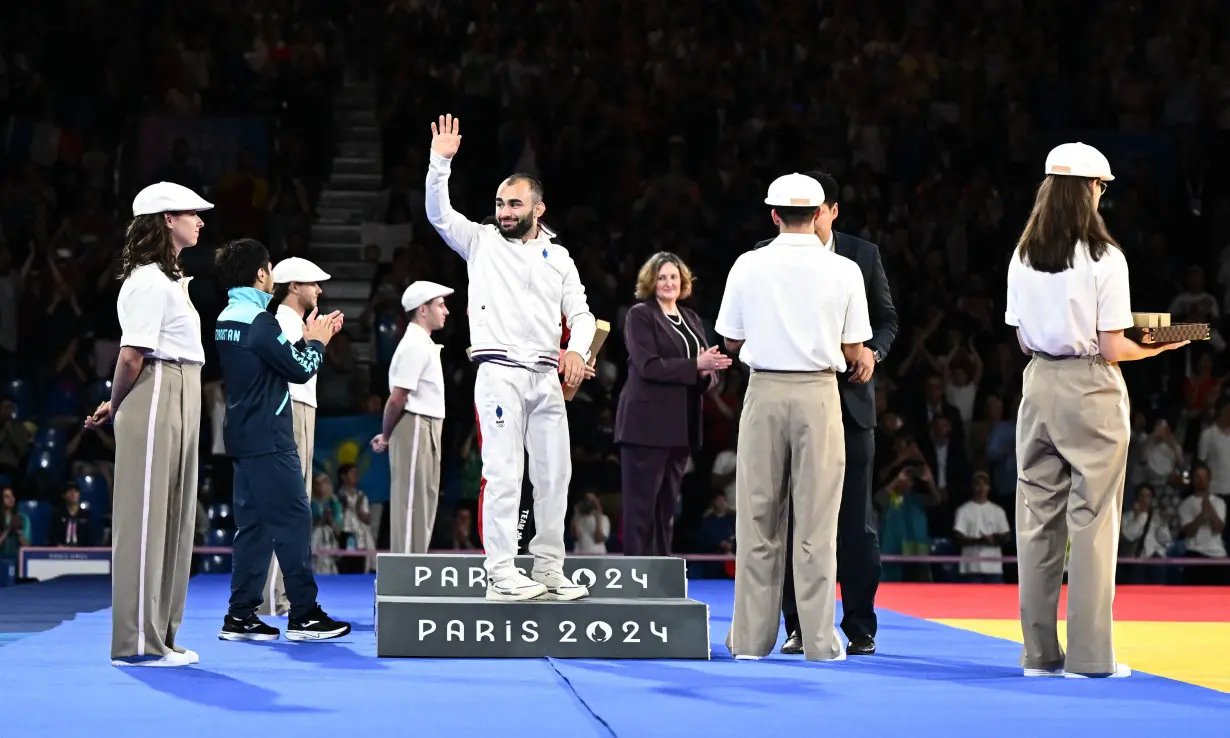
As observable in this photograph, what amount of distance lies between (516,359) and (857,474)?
1655mm

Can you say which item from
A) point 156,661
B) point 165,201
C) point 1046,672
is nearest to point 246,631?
point 156,661

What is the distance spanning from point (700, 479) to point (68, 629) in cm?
710

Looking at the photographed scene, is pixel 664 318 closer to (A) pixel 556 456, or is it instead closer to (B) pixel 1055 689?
(A) pixel 556 456

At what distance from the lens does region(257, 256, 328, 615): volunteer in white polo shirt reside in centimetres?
871

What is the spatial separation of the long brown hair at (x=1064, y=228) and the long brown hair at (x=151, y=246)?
3.51m

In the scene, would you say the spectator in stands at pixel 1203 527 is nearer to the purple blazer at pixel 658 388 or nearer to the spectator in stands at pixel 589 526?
the spectator in stands at pixel 589 526

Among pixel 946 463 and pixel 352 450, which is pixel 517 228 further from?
pixel 946 463

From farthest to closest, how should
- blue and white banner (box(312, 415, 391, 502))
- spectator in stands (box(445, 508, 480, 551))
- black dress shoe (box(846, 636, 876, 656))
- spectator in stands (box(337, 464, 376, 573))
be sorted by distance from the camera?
1. blue and white banner (box(312, 415, 391, 502))
2. spectator in stands (box(337, 464, 376, 573))
3. spectator in stands (box(445, 508, 480, 551))
4. black dress shoe (box(846, 636, 876, 656))

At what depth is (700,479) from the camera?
574 inches

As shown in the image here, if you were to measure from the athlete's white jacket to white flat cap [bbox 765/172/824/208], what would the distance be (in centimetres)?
94

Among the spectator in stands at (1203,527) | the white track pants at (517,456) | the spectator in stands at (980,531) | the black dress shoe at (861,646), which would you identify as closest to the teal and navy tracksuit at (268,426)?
the white track pants at (517,456)

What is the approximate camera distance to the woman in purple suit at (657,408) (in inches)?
360

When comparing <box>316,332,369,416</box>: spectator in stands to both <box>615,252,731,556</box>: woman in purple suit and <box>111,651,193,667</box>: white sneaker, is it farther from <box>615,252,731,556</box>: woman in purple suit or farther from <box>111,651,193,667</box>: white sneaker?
<box>111,651,193,667</box>: white sneaker

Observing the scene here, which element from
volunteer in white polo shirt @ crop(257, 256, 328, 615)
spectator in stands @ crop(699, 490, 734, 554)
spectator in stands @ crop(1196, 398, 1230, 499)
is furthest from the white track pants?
spectator in stands @ crop(1196, 398, 1230, 499)
